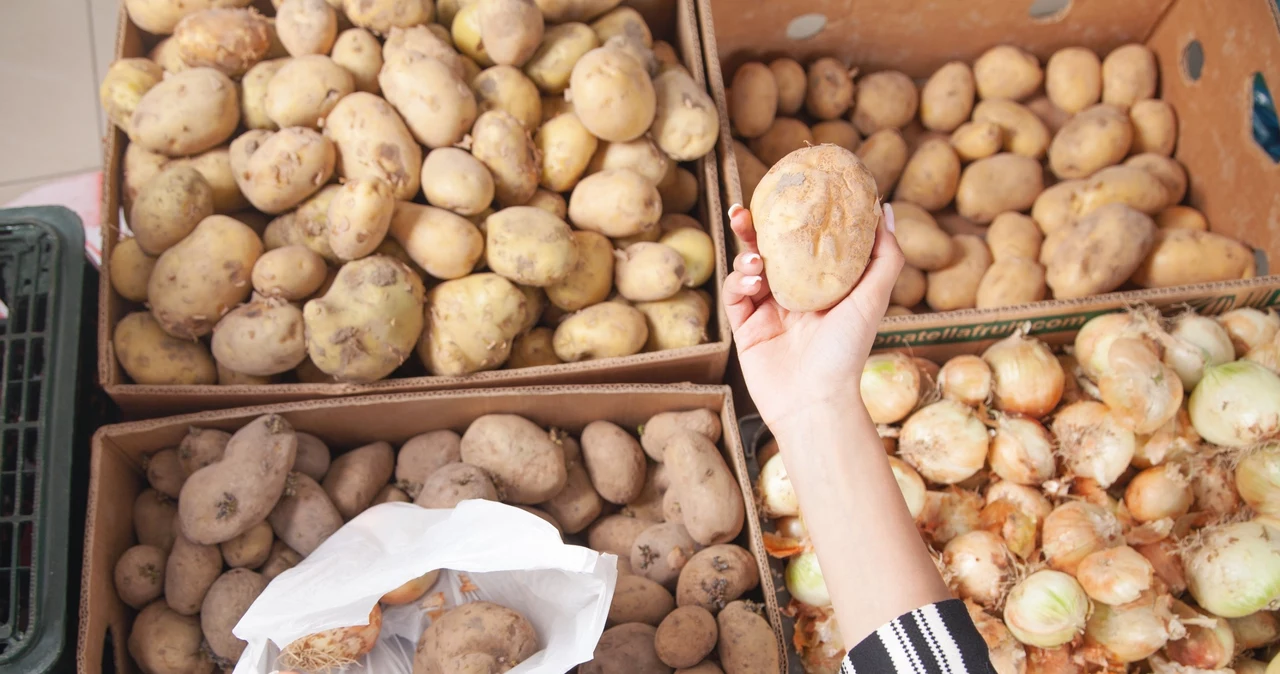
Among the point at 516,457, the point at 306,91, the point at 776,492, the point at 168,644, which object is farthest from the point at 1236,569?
the point at 306,91

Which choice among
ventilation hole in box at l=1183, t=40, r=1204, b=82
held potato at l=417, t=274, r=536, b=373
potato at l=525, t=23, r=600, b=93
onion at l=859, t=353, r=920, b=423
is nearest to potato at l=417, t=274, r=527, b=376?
held potato at l=417, t=274, r=536, b=373

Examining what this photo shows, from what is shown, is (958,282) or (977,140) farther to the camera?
(977,140)

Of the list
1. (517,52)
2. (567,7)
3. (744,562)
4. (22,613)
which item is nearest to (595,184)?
(517,52)

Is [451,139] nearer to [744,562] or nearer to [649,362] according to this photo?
[649,362]

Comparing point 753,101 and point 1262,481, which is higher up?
point 753,101

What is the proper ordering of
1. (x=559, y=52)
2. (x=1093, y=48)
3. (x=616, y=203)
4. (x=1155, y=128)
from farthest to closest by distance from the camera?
(x=1093, y=48)
(x=1155, y=128)
(x=559, y=52)
(x=616, y=203)

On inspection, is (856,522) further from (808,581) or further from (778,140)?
(778,140)

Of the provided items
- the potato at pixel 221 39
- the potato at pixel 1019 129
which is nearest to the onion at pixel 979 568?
the potato at pixel 1019 129

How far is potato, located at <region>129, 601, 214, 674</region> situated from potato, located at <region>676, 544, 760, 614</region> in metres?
0.77

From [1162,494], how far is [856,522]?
2.83 ft

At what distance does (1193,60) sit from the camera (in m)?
2.06

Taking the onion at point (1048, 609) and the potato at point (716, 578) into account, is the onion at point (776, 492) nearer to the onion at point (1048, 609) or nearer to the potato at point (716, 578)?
the potato at point (716, 578)

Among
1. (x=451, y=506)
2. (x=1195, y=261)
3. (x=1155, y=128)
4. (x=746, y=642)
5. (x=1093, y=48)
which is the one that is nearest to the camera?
(x=746, y=642)

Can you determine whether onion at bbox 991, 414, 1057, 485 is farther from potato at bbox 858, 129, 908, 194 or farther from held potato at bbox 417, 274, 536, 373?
held potato at bbox 417, 274, 536, 373
